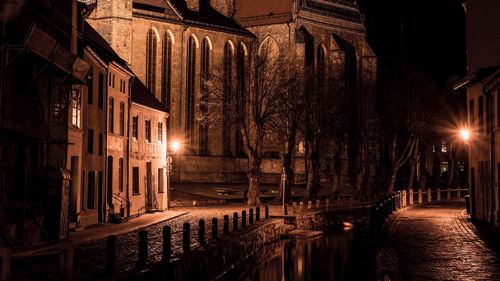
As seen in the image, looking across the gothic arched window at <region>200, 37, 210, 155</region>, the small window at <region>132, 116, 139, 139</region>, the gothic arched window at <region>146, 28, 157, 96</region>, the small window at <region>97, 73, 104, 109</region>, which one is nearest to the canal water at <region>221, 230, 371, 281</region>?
the small window at <region>97, 73, 104, 109</region>

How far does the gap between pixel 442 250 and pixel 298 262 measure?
24.7 ft

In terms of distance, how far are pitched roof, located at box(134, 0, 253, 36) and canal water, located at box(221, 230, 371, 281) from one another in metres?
31.1

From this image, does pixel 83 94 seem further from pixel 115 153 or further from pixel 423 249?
pixel 423 249

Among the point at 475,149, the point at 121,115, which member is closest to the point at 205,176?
the point at 121,115

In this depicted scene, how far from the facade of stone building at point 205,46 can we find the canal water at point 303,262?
22.9 m

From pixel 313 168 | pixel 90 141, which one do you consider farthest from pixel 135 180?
pixel 313 168

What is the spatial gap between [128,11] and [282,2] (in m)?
19.6

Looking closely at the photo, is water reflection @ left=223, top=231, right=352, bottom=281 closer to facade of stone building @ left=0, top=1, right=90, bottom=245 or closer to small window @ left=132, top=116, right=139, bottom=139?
facade of stone building @ left=0, top=1, right=90, bottom=245

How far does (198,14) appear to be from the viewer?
63000 millimetres

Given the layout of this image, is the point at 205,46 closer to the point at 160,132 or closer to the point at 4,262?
the point at 160,132

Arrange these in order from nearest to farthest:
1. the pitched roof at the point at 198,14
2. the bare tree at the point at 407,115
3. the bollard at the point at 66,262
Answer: the bollard at the point at 66,262, the bare tree at the point at 407,115, the pitched roof at the point at 198,14

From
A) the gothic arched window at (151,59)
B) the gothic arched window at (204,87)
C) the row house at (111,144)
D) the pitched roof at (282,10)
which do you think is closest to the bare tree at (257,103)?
the row house at (111,144)

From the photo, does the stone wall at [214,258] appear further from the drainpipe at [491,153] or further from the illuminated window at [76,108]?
the drainpipe at [491,153]

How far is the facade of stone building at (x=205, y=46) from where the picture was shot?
55812 millimetres
